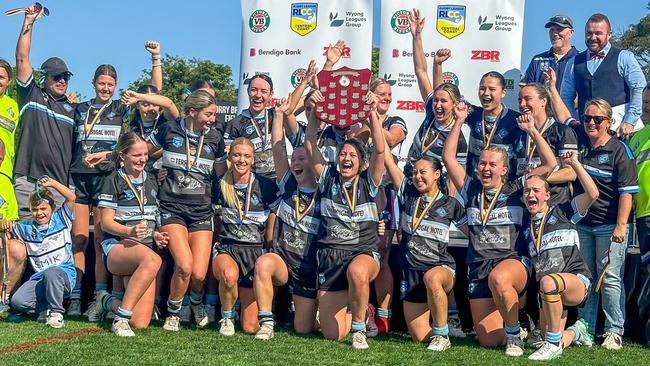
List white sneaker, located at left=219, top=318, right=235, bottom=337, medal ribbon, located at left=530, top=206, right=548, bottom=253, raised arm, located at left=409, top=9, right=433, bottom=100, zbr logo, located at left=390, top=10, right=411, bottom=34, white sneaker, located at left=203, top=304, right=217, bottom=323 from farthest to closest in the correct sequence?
zbr logo, located at left=390, top=10, right=411, bottom=34 < raised arm, located at left=409, top=9, right=433, bottom=100 < white sneaker, located at left=203, top=304, right=217, bottom=323 < white sneaker, located at left=219, top=318, right=235, bottom=337 < medal ribbon, located at left=530, top=206, right=548, bottom=253

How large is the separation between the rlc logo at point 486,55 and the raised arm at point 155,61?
3478mm

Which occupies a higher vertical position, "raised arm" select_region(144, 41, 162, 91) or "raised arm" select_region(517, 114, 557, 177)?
"raised arm" select_region(144, 41, 162, 91)

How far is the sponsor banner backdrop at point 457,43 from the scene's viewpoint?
364 inches

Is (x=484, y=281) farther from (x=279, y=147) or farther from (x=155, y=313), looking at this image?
(x=155, y=313)

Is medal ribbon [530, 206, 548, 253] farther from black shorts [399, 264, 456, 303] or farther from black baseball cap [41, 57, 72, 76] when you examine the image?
black baseball cap [41, 57, 72, 76]

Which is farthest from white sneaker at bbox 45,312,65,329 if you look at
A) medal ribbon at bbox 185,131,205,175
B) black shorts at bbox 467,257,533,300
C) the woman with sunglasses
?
the woman with sunglasses

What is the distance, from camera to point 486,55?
30.5ft

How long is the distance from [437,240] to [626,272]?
1708 mm

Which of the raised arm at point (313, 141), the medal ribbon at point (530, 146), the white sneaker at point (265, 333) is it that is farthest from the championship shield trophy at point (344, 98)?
the white sneaker at point (265, 333)

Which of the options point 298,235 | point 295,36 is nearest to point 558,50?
point 295,36

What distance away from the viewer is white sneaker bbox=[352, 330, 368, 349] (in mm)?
6246

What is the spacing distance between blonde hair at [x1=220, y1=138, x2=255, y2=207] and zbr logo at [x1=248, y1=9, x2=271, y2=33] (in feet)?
10.6

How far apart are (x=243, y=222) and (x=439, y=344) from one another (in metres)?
1.90

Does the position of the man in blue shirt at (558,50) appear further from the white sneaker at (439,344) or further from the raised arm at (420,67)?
the white sneaker at (439,344)
